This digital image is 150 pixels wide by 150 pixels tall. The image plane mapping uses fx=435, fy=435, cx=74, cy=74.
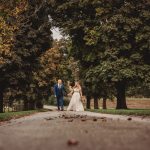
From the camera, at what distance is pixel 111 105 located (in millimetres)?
86250

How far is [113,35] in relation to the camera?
3516 cm

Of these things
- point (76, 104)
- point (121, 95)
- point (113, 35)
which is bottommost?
point (76, 104)

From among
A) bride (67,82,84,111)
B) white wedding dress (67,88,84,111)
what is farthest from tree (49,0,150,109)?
white wedding dress (67,88,84,111)

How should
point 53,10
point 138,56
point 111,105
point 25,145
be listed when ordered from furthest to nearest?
point 111,105 → point 53,10 → point 138,56 → point 25,145

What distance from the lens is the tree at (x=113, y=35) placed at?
113 feet

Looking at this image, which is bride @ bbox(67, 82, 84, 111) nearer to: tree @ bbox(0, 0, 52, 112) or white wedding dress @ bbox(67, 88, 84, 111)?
white wedding dress @ bbox(67, 88, 84, 111)

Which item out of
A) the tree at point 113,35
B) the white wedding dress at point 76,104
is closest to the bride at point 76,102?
the white wedding dress at point 76,104

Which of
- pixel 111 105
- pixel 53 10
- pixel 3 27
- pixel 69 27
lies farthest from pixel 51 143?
pixel 111 105

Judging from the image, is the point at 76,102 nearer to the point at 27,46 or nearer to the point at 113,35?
the point at 113,35

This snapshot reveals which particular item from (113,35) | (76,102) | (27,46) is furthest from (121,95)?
(27,46)

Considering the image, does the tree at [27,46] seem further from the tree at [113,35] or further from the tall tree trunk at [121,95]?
the tall tree trunk at [121,95]

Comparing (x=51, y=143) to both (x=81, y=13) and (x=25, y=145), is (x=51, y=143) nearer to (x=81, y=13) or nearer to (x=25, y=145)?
(x=25, y=145)

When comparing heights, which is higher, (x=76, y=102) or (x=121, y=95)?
(x=121, y=95)

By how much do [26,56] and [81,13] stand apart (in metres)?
6.18
